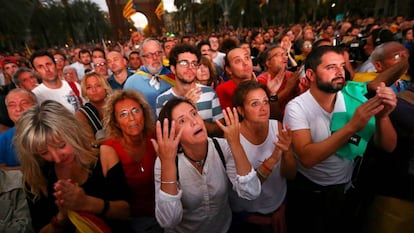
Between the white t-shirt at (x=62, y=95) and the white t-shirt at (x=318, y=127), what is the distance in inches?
133

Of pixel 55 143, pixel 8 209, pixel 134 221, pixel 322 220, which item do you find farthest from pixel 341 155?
pixel 8 209

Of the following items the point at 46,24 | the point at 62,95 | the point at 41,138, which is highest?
the point at 46,24

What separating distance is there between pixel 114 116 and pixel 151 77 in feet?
5.25

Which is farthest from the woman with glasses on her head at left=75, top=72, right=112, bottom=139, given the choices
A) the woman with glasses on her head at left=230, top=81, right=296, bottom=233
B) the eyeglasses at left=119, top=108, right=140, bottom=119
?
the woman with glasses on her head at left=230, top=81, right=296, bottom=233

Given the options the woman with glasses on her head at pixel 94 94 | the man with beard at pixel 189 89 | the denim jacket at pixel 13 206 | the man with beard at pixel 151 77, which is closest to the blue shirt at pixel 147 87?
the man with beard at pixel 151 77

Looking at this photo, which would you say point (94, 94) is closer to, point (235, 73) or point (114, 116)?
point (114, 116)

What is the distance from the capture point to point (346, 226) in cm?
254

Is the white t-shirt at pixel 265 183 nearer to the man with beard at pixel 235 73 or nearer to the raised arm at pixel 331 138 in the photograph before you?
the raised arm at pixel 331 138

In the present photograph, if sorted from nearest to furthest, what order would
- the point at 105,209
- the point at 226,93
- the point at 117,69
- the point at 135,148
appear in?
the point at 105,209 < the point at 135,148 < the point at 226,93 < the point at 117,69

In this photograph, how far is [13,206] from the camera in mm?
1880

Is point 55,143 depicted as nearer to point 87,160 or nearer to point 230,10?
point 87,160

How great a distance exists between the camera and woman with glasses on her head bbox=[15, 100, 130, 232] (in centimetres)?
183

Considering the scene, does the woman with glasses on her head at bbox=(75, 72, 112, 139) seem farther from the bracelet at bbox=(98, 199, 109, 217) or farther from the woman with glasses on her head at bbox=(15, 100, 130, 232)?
the bracelet at bbox=(98, 199, 109, 217)

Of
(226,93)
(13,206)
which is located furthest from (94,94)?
(13,206)
